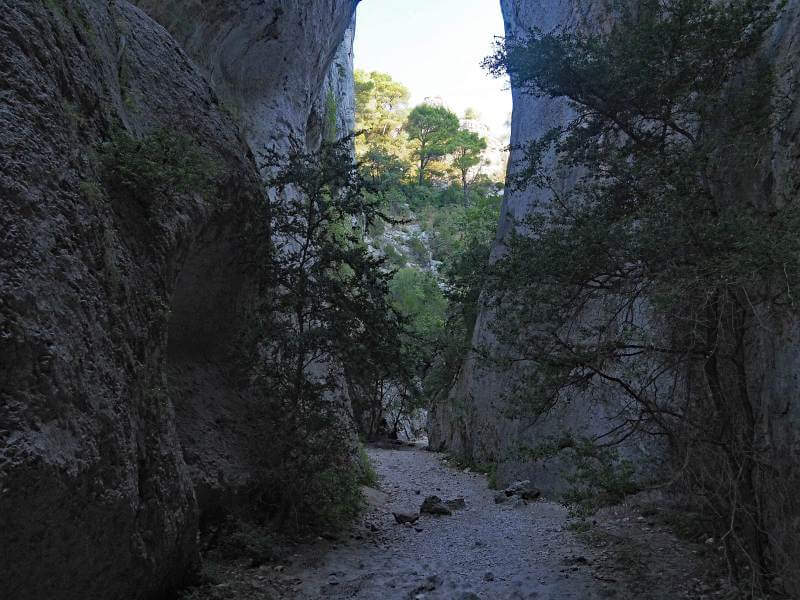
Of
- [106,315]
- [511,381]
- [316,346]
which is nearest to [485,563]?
[316,346]

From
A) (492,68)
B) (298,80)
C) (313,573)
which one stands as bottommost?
(313,573)

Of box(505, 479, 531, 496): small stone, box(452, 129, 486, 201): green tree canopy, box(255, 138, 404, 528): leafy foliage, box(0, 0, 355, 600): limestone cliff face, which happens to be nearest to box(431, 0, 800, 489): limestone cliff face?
box(505, 479, 531, 496): small stone

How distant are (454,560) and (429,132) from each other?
1793 inches

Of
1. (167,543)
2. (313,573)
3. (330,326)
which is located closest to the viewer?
(167,543)

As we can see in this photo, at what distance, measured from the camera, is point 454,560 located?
7629 mm

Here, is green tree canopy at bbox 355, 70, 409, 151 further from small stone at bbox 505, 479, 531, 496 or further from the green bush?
Result: the green bush

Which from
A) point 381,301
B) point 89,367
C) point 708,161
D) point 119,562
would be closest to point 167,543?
point 119,562

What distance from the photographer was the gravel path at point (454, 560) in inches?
251

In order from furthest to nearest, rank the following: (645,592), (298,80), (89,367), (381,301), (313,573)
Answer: (298,80)
(381,301)
(313,573)
(645,592)
(89,367)

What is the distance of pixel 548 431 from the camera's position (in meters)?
12.2

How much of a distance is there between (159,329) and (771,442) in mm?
5840

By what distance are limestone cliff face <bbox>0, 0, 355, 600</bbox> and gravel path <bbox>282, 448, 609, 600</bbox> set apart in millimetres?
1638

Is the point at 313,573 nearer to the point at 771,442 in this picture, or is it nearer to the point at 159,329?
the point at 159,329

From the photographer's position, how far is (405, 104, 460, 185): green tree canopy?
4919 centimetres
